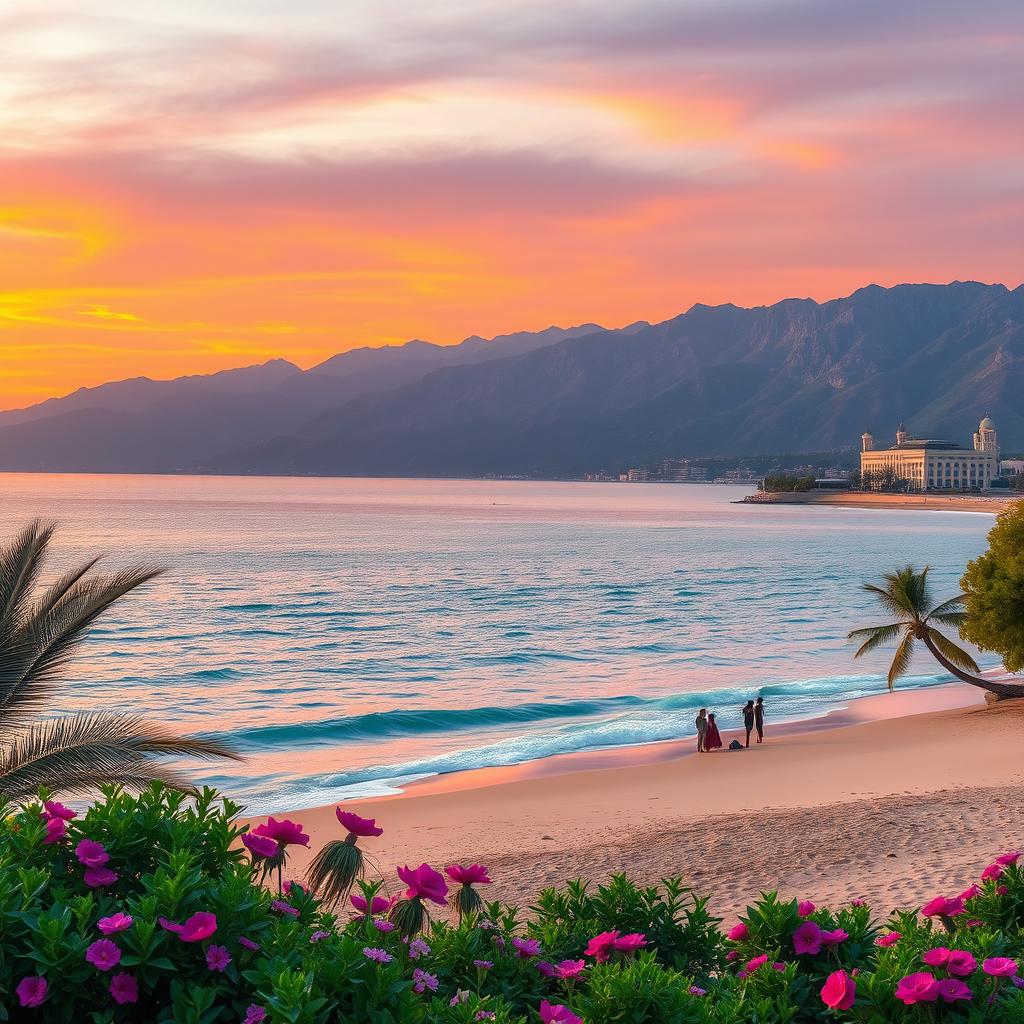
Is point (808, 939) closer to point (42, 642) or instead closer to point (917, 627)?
point (42, 642)

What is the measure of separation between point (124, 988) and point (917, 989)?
3.26m

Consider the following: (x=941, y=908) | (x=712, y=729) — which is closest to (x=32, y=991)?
(x=941, y=908)

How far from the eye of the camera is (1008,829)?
1712cm

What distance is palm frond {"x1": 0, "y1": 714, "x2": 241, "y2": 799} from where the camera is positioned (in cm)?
1173

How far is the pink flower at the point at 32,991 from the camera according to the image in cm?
430

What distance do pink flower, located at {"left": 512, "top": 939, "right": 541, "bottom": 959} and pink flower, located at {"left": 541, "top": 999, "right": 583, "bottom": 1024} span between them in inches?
35.8

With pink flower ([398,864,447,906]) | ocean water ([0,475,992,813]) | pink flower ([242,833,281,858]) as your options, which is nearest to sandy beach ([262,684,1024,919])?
ocean water ([0,475,992,813])

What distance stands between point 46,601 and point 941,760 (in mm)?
19190

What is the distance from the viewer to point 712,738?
27781mm

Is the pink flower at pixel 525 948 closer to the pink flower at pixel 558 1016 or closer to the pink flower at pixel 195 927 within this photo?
the pink flower at pixel 558 1016

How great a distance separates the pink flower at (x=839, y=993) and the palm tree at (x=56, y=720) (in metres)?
8.00

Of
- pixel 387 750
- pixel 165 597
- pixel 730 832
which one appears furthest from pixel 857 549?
pixel 730 832

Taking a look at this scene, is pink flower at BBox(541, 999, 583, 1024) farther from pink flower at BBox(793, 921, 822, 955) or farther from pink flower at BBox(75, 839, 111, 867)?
pink flower at BBox(75, 839, 111, 867)

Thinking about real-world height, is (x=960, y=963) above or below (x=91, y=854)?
below
